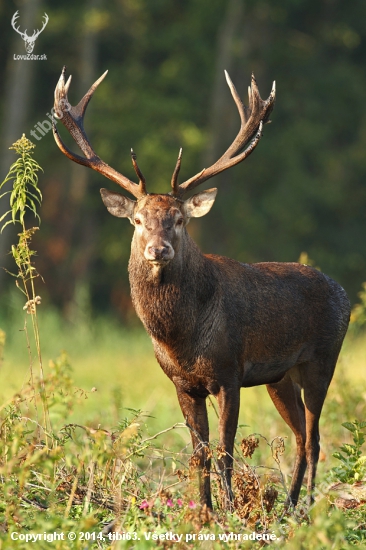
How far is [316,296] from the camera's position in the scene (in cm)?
682

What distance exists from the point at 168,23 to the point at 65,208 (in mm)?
5041

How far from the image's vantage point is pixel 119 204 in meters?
6.43

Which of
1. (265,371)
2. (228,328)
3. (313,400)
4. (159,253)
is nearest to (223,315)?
(228,328)

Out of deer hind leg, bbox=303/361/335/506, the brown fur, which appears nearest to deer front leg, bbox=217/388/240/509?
the brown fur

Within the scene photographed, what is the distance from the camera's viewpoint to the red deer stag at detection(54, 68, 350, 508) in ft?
19.6

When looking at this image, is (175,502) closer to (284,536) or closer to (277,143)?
(284,536)

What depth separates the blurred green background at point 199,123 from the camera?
21594 mm

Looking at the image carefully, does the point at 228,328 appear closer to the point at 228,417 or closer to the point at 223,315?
the point at 223,315

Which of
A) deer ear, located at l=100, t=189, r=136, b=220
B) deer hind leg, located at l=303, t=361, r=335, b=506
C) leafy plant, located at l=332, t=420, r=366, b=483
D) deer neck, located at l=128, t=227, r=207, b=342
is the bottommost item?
leafy plant, located at l=332, t=420, r=366, b=483

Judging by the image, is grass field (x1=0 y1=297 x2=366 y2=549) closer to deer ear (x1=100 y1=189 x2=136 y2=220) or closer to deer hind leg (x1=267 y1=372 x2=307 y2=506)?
deer hind leg (x1=267 y1=372 x2=307 y2=506)

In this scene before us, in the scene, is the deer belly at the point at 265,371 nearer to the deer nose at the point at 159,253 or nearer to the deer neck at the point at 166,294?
the deer neck at the point at 166,294

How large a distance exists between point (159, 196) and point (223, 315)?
832 mm

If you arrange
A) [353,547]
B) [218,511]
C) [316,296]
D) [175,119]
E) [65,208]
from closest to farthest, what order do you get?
[353,547], [218,511], [316,296], [175,119], [65,208]

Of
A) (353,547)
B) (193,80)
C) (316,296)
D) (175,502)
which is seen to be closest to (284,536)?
(353,547)
